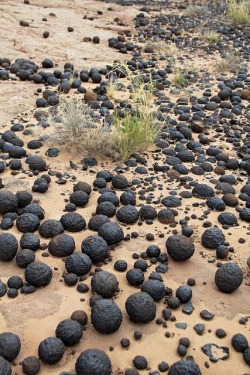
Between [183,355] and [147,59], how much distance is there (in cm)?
590

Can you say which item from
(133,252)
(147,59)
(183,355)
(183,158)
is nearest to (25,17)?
(147,59)

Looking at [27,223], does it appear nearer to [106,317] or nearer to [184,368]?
[106,317]

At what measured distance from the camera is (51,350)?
2.51 meters

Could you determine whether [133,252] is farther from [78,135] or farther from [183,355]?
[78,135]

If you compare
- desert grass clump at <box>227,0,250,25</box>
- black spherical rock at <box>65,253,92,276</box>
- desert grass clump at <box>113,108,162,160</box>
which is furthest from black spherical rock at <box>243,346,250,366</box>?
desert grass clump at <box>227,0,250,25</box>

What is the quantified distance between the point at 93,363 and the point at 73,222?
4.17 ft

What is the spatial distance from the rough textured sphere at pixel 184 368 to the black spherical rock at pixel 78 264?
2.92ft

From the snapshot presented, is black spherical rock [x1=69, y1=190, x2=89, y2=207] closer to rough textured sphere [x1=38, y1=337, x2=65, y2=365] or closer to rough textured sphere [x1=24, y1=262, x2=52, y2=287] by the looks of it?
rough textured sphere [x1=24, y1=262, x2=52, y2=287]

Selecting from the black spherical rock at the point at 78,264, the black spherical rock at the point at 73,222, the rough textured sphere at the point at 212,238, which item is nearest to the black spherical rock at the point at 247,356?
the rough textured sphere at the point at 212,238

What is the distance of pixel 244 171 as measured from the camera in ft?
14.9

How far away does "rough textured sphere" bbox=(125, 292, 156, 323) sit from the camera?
2.74m

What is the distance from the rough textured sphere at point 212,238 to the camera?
3391 millimetres

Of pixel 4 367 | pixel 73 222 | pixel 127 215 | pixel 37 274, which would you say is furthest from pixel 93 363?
pixel 127 215

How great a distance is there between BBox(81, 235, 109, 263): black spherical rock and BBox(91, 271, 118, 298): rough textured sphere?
9.5 inches
